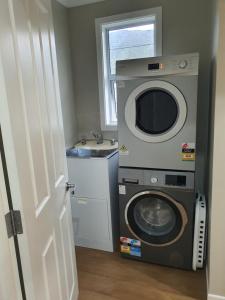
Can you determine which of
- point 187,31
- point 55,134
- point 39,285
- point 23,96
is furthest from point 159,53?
point 39,285

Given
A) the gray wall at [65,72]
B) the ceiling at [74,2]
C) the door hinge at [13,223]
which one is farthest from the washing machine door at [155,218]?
the ceiling at [74,2]

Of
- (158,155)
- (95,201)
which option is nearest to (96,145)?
(95,201)

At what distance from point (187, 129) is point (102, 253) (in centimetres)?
146

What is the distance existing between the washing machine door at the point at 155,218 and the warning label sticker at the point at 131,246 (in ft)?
0.22

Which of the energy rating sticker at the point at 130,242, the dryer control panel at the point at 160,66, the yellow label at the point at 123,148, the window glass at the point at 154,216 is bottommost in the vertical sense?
the energy rating sticker at the point at 130,242

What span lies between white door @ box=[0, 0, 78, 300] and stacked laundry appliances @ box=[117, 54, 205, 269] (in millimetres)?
642

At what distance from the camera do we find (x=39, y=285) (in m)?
1.07

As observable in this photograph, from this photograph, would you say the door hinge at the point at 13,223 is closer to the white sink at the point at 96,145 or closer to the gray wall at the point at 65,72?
the white sink at the point at 96,145

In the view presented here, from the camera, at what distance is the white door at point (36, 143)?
34.5 inches

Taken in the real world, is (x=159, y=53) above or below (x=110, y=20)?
below

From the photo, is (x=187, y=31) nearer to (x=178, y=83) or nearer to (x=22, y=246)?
(x=178, y=83)

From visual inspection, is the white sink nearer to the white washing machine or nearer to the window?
the window

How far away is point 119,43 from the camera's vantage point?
2.62m

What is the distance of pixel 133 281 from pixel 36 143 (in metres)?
1.54
